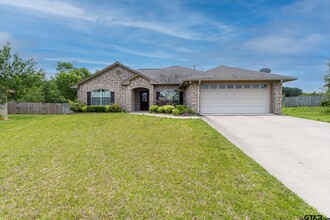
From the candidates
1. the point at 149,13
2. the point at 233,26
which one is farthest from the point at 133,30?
the point at 233,26

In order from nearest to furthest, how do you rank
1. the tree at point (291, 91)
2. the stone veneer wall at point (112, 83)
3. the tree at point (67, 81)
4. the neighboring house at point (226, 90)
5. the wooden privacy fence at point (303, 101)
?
the neighboring house at point (226, 90)
the stone veneer wall at point (112, 83)
the wooden privacy fence at point (303, 101)
the tree at point (67, 81)
the tree at point (291, 91)

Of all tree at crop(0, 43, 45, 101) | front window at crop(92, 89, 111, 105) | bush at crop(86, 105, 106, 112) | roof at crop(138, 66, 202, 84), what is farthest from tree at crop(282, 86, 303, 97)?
tree at crop(0, 43, 45, 101)

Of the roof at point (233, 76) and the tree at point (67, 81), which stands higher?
the tree at point (67, 81)

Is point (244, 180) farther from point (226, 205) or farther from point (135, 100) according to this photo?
point (135, 100)

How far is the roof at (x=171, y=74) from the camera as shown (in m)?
19.2

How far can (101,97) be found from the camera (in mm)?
19234

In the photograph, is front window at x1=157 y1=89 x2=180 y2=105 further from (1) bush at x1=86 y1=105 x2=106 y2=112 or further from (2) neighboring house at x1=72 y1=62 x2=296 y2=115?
(1) bush at x1=86 y1=105 x2=106 y2=112

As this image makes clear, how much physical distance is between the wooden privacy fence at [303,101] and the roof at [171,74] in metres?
14.6

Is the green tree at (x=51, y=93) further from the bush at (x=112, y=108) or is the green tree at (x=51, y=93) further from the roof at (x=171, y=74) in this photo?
the roof at (x=171, y=74)

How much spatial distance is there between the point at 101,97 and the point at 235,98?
525 inches

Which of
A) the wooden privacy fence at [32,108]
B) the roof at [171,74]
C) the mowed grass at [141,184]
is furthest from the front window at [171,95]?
the mowed grass at [141,184]

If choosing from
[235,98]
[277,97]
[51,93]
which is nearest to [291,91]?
[277,97]

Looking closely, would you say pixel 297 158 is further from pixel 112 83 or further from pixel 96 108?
pixel 112 83

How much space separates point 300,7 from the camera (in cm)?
1234
